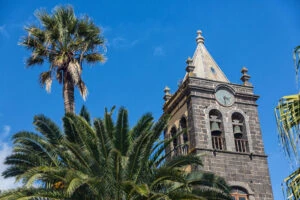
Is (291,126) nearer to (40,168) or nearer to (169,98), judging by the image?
(40,168)

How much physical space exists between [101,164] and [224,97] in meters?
16.9

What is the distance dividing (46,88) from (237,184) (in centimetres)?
1325

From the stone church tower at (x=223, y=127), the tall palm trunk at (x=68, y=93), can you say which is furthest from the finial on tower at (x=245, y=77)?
the tall palm trunk at (x=68, y=93)

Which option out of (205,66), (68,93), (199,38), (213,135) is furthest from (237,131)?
(68,93)

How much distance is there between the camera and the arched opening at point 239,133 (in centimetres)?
3281

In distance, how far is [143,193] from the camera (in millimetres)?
16078

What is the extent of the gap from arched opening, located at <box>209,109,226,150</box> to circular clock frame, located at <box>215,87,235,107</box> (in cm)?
87

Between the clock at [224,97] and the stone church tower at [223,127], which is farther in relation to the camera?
the clock at [224,97]

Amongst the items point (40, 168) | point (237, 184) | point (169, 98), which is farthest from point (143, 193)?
point (169, 98)

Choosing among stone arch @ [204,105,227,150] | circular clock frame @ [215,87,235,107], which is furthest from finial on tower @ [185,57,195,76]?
stone arch @ [204,105,227,150]

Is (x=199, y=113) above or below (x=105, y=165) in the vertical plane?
above

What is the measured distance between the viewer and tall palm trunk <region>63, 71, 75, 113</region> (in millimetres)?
23219

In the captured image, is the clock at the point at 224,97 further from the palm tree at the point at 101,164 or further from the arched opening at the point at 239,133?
the palm tree at the point at 101,164

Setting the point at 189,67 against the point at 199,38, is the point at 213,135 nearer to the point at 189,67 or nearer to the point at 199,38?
the point at 189,67
